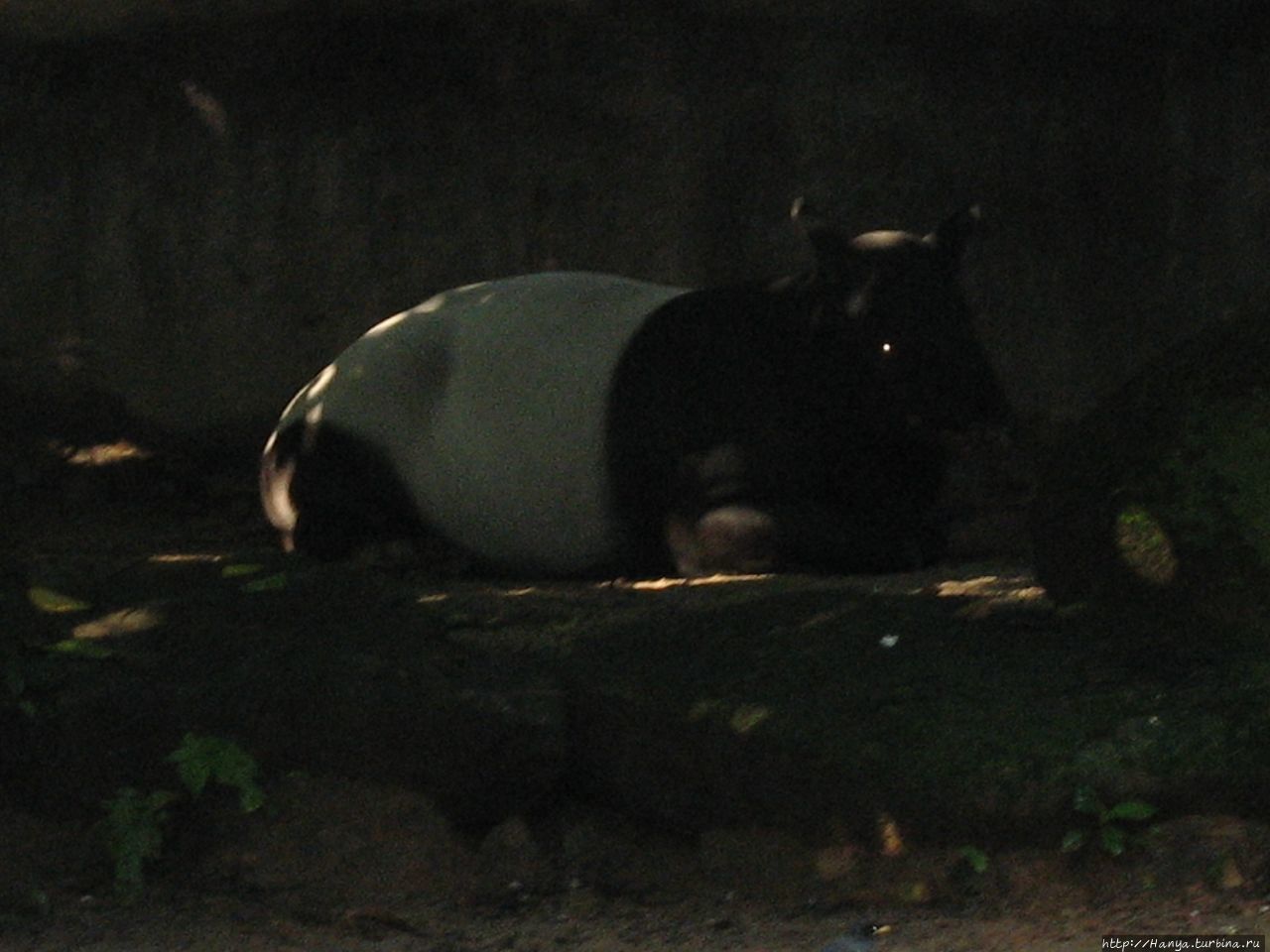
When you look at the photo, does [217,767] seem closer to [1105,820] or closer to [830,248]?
[1105,820]

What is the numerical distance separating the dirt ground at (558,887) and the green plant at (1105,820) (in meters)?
0.05

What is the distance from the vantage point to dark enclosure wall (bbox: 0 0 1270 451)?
870 cm

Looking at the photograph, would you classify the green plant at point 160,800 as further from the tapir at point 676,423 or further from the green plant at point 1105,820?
the tapir at point 676,423

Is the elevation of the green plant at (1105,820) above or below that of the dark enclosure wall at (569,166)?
below

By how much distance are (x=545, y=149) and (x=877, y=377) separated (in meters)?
2.43

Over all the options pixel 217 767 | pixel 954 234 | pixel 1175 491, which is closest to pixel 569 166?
pixel 954 234

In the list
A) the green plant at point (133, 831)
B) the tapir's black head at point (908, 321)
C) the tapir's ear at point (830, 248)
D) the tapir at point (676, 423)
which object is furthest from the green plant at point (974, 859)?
the tapir's ear at point (830, 248)

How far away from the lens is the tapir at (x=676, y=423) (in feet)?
23.0

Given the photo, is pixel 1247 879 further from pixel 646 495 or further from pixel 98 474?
pixel 98 474

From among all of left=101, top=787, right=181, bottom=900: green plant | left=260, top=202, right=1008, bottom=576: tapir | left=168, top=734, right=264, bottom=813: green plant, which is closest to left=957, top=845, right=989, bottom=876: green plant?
left=168, top=734, right=264, bottom=813: green plant

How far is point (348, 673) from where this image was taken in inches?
199

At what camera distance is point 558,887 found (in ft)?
16.0

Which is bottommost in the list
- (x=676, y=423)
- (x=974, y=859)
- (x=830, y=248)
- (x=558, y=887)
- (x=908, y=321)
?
(x=558, y=887)

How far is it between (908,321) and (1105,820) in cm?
285
